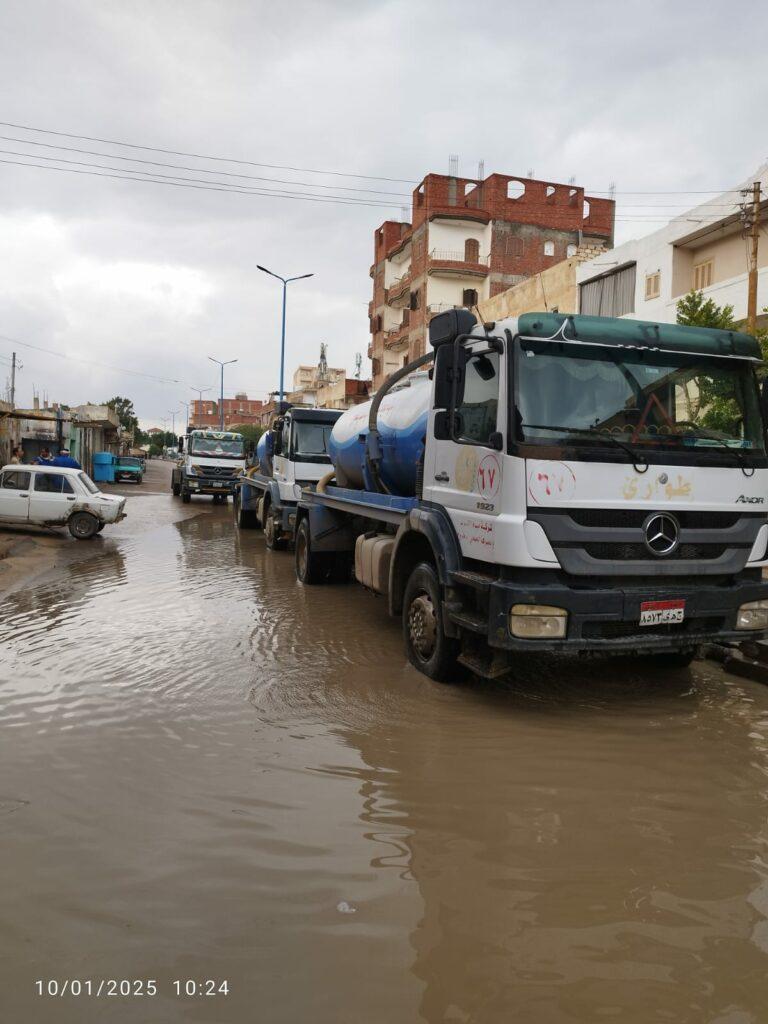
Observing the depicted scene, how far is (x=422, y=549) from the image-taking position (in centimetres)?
633

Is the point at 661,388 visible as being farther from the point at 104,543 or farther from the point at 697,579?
the point at 104,543

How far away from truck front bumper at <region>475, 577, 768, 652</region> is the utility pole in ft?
38.9

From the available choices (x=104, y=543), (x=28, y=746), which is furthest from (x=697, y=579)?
(x=104, y=543)

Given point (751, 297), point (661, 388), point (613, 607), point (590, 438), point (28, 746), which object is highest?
point (751, 297)

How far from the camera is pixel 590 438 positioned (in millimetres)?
4875

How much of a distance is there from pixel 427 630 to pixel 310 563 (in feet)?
15.8

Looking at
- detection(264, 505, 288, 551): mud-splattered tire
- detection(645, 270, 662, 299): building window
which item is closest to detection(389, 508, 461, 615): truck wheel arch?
detection(264, 505, 288, 551): mud-splattered tire

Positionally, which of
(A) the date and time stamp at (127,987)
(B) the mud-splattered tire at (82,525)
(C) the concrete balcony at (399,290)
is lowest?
(A) the date and time stamp at (127,987)

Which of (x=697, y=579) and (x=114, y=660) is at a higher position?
(x=697, y=579)

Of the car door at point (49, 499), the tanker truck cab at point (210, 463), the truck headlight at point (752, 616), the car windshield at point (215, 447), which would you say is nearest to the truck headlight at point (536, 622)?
the truck headlight at point (752, 616)

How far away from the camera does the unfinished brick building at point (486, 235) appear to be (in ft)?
153

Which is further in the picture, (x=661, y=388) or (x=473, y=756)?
(x=661, y=388)

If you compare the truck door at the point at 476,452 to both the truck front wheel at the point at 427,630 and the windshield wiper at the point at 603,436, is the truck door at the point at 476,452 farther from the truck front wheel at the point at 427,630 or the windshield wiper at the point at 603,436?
the truck front wheel at the point at 427,630

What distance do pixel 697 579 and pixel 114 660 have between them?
184 inches
